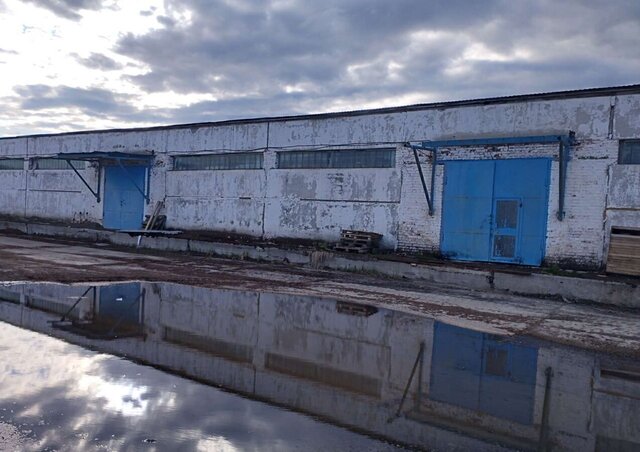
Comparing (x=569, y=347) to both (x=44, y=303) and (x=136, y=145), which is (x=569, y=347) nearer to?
(x=44, y=303)

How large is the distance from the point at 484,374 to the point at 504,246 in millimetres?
9503

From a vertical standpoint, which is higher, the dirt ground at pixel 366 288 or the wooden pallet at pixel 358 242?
the wooden pallet at pixel 358 242

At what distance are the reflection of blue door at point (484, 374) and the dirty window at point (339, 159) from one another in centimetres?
1007

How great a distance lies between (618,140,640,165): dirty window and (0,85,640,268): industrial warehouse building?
0.15 ft

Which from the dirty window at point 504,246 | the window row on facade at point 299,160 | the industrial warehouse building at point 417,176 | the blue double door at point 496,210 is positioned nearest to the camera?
the industrial warehouse building at point 417,176

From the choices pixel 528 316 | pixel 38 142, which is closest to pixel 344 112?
pixel 528 316

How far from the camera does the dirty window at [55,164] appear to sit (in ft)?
92.3

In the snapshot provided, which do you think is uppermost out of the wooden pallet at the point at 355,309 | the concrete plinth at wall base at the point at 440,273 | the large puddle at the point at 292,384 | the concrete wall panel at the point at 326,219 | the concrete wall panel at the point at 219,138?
the concrete wall panel at the point at 219,138

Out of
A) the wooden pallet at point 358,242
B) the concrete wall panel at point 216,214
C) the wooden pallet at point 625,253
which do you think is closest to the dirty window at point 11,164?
the concrete wall panel at point 216,214

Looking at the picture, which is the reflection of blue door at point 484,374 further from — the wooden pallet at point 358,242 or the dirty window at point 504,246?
the wooden pallet at point 358,242

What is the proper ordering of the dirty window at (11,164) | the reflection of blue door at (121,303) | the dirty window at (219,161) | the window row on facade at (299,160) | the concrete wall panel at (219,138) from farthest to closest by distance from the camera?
the dirty window at (11,164) < the dirty window at (219,161) < the concrete wall panel at (219,138) < the window row on facade at (299,160) < the reflection of blue door at (121,303)

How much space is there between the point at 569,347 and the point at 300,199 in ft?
42.6

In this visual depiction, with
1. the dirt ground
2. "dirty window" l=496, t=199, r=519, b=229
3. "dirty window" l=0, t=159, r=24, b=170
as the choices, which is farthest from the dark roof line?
"dirty window" l=0, t=159, r=24, b=170

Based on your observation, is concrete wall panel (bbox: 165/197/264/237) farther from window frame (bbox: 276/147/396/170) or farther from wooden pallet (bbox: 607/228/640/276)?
wooden pallet (bbox: 607/228/640/276)
